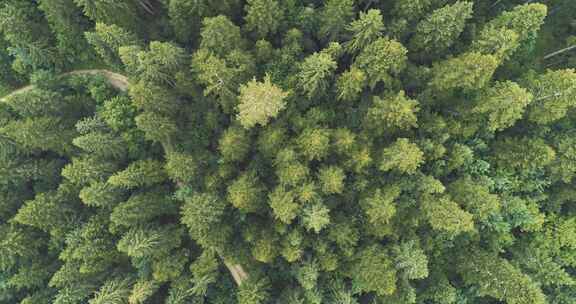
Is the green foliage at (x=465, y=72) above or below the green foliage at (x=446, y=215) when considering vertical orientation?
above

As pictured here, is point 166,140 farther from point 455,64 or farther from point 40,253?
point 455,64

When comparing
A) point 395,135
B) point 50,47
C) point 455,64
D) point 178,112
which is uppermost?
point 50,47

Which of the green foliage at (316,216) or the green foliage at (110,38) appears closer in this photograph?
the green foliage at (316,216)

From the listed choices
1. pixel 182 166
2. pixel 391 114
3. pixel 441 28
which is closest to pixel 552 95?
pixel 441 28

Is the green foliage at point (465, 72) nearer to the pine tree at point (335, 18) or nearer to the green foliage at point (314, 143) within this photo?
the pine tree at point (335, 18)

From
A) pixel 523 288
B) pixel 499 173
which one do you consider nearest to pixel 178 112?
pixel 499 173

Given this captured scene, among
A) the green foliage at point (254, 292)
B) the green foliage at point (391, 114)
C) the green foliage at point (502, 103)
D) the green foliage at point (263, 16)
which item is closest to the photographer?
the green foliage at point (502, 103)

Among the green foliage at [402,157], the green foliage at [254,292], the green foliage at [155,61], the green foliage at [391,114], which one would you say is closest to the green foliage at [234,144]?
the green foliage at [155,61]

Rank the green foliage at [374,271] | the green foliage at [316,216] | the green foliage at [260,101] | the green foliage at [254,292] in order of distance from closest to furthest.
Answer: the green foliage at [260,101] < the green foliage at [316,216] < the green foliage at [374,271] < the green foliage at [254,292]
